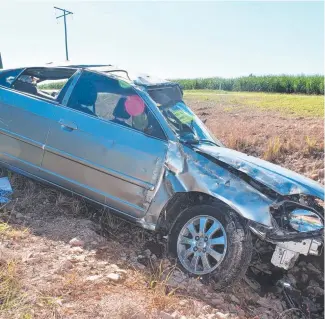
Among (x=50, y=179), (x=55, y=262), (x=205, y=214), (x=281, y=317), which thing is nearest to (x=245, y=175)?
(x=205, y=214)

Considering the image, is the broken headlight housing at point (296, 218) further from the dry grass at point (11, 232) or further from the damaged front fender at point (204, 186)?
the dry grass at point (11, 232)

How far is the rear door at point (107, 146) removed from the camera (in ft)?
12.0

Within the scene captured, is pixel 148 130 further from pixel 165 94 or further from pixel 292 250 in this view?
pixel 292 250

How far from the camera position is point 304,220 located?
132 inches

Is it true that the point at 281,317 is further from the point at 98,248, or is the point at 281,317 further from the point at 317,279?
the point at 98,248

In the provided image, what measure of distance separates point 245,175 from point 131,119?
1.27 m

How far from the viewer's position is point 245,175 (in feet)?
11.0

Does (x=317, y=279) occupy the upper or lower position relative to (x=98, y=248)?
lower

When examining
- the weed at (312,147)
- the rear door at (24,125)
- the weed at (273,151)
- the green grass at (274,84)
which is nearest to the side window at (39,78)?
the rear door at (24,125)

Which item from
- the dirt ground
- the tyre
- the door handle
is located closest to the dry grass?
the dirt ground

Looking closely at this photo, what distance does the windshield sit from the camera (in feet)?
12.8

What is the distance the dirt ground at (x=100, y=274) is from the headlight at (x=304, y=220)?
0.70 m

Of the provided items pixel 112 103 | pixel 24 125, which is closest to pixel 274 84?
pixel 112 103

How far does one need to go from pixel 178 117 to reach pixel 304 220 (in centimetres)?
160
